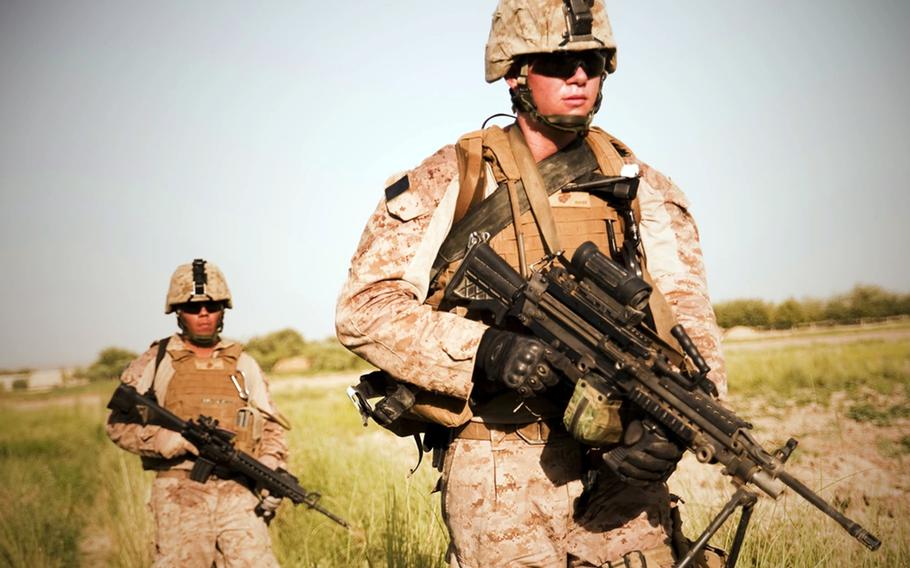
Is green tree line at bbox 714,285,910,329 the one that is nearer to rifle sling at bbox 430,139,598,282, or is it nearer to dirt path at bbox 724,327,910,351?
dirt path at bbox 724,327,910,351

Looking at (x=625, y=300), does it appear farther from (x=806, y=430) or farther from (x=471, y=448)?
(x=806, y=430)

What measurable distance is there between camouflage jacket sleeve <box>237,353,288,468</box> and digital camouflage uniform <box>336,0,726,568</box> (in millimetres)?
3682

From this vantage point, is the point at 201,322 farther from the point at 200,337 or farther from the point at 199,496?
the point at 199,496

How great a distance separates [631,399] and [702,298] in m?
0.67

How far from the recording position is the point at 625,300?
2.44 metres

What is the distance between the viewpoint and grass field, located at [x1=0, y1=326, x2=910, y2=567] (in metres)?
4.14

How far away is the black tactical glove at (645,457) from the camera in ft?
7.75

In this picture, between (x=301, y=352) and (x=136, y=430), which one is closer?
(x=136, y=430)

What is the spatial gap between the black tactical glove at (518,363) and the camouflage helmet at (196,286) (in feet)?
14.7

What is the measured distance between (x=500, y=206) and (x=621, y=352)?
2.27ft

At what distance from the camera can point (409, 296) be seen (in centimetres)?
271

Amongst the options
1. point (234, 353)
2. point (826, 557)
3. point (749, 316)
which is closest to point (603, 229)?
point (826, 557)

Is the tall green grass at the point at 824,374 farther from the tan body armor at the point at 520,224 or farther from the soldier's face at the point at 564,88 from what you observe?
the soldier's face at the point at 564,88

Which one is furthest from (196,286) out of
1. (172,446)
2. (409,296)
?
(409,296)
